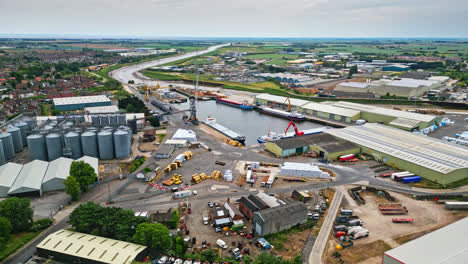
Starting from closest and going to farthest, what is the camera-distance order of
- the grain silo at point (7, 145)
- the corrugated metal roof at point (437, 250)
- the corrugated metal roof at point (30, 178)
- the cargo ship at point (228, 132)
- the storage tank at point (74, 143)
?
1. the corrugated metal roof at point (437, 250)
2. the corrugated metal roof at point (30, 178)
3. the storage tank at point (74, 143)
4. the grain silo at point (7, 145)
5. the cargo ship at point (228, 132)

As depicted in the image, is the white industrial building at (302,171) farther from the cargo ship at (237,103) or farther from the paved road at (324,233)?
the cargo ship at (237,103)

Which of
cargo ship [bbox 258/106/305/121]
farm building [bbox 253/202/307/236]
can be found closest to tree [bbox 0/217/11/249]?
farm building [bbox 253/202/307/236]

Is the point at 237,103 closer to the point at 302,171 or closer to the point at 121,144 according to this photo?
the point at 121,144

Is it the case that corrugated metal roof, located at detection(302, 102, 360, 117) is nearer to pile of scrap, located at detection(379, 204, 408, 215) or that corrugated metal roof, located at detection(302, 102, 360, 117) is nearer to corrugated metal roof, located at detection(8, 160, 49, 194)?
pile of scrap, located at detection(379, 204, 408, 215)

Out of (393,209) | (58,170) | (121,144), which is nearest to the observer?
(393,209)

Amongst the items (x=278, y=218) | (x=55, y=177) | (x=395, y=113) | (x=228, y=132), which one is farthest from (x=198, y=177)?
(x=395, y=113)

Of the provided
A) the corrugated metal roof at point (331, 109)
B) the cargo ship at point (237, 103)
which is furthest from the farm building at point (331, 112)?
the cargo ship at point (237, 103)

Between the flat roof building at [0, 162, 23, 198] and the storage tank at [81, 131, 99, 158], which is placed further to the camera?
the storage tank at [81, 131, 99, 158]
